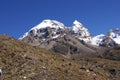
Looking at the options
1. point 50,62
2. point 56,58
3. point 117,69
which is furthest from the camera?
point 117,69

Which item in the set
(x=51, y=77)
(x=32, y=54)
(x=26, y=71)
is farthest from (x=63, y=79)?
(x=32, y=54)

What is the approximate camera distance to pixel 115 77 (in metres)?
34.7

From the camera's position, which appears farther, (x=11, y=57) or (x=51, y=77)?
(x=11, y=57)

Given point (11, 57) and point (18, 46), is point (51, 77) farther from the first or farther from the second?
point (18, 46)

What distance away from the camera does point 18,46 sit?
3556cm

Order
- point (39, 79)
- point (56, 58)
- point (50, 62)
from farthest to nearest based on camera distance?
point (56, 58) → point (50, 62) → point (39, 79)

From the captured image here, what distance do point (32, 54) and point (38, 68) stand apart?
131 inches

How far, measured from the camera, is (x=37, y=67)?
101 ft

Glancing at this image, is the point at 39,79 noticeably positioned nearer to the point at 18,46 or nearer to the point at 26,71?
the point at 26,71

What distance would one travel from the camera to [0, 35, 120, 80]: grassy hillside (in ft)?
97.4

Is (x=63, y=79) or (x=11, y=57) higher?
(x=11, y=57)

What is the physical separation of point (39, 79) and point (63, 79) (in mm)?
2025

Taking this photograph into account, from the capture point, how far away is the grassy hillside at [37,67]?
29688 mm

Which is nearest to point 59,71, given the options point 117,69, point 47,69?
point 47,69
